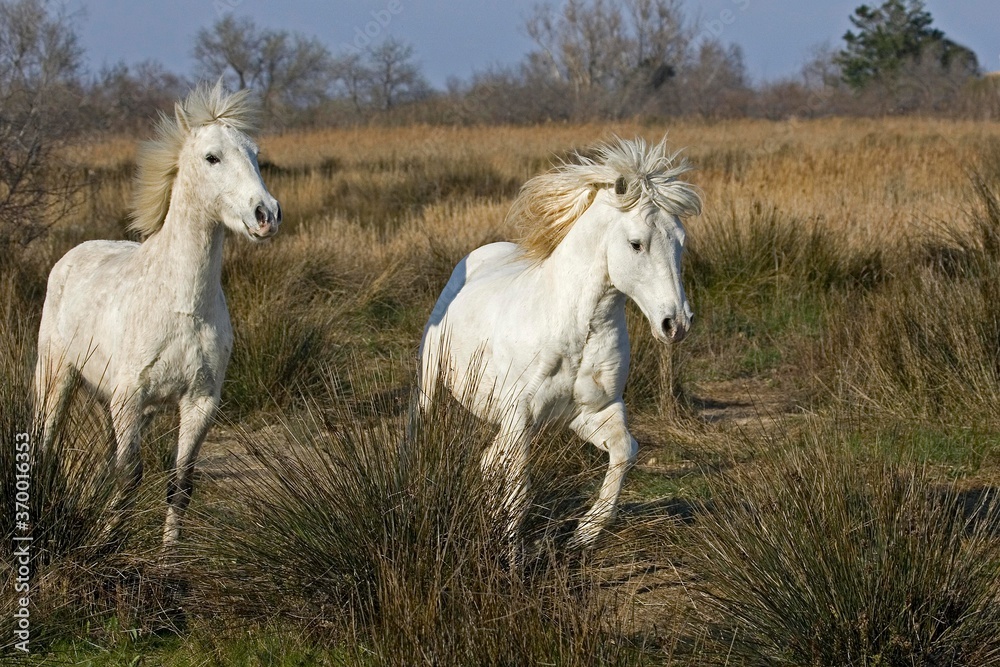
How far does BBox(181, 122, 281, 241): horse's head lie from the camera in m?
4.04

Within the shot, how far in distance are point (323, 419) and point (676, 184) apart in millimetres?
1580

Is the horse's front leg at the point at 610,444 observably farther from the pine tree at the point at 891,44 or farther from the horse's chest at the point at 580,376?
the pine tree at the point at 891,44

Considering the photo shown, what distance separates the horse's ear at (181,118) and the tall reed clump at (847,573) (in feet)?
8.58

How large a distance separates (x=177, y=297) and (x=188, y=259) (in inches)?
6.9

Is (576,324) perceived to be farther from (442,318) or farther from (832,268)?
(832,268)

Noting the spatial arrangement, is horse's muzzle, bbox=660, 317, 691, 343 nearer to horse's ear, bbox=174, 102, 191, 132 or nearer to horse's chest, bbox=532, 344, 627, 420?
horse's chest, bbox=532, 344, 627, 420

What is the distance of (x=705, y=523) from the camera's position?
3395mm

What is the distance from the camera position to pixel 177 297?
4227 millimetres

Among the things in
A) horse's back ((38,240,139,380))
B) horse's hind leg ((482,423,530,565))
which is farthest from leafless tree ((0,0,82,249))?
horse's hind leg ((482,423,530,565))

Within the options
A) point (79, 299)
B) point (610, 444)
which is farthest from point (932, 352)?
point (79, 299)

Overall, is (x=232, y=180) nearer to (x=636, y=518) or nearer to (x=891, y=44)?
(x=636, y=518)

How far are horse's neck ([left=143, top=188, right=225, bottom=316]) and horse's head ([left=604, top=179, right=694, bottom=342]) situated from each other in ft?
5.24

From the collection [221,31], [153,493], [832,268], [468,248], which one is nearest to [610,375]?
[153,493]

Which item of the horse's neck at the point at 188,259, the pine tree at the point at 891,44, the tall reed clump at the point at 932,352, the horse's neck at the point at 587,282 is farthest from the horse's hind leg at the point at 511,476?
the pine tree at the point at 891,44
